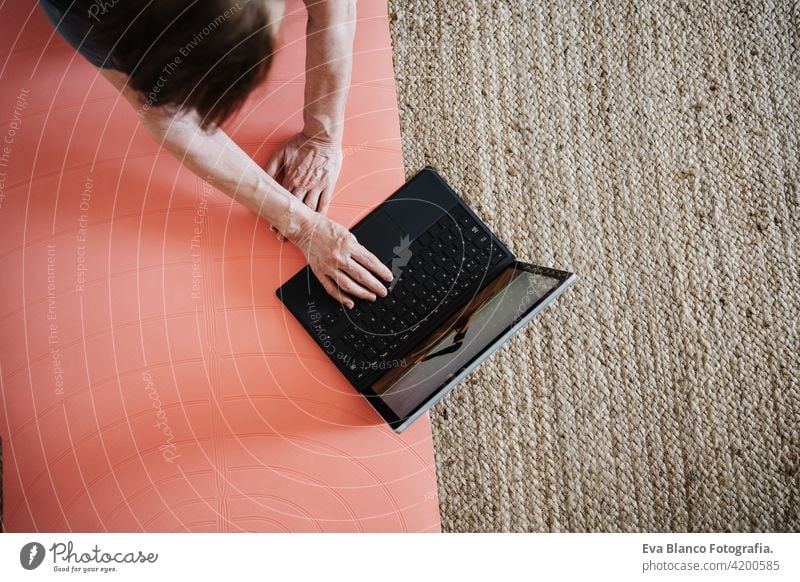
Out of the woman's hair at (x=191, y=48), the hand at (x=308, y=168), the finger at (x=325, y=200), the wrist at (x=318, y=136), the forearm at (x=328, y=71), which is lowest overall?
the finger at (x=325, y=200)

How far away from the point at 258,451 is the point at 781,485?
1.81 feet

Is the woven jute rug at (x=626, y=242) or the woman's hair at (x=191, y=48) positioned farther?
the woven jute rug at (x=626, y=242)

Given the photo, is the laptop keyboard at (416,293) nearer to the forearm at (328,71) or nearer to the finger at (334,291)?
the finger at (334,291)

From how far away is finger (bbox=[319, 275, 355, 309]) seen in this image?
0.49 metres

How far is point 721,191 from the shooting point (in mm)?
595

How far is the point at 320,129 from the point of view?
1.65ft

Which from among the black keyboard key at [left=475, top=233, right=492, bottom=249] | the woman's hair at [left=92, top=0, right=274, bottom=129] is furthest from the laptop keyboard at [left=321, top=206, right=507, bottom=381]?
the woman's hair at [left=92, top=0, right=274, bottom=129]

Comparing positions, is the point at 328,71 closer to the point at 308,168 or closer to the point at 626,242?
the point at 308,168

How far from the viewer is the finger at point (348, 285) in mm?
488

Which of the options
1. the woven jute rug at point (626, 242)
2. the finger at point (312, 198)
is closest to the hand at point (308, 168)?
the finger at point (312, 198)

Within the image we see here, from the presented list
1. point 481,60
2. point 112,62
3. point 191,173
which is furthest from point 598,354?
point 112,62

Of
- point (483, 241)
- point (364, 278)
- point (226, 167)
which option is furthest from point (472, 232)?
point (226, 167)

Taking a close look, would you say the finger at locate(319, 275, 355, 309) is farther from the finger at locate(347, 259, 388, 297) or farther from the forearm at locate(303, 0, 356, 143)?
the forearm at locate(303, 0, 356, 143)
